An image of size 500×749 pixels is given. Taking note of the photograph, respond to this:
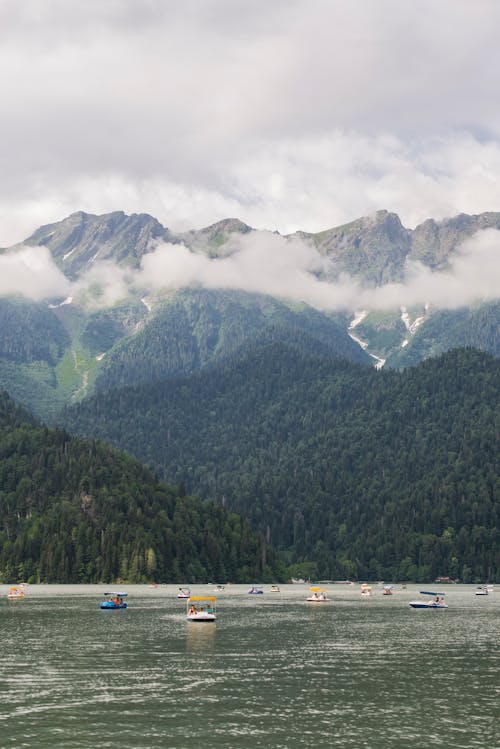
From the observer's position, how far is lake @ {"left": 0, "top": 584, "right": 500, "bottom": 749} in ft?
285

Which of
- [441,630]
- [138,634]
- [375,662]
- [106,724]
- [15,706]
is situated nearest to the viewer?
[106,724]

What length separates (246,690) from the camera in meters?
109

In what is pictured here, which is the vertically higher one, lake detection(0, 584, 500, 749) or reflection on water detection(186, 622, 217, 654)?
reflection on water detection(186, 622, 217, 654)

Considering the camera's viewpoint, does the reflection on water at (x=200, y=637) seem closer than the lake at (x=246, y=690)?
No

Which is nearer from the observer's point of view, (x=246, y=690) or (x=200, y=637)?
(x=246, y=690)

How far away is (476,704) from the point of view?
102 metres

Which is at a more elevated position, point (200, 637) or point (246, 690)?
point (200, 637)

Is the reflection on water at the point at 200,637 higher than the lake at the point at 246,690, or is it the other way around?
the reflection on water at the point at 200,637

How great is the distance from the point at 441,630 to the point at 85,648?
7549 centimetres

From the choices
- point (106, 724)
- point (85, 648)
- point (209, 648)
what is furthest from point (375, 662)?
point (106, 724)

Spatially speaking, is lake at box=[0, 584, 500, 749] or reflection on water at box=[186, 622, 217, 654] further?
reflection on water at box=[186, 622, 217, 654]

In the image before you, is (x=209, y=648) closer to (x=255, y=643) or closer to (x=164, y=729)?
(x=255, y=643)

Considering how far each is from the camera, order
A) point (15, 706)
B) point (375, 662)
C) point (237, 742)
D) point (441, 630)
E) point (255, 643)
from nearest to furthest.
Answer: point (237, 742) < point (15, 706) < point (375, 662) < point (255, 643) < point (441, 630)

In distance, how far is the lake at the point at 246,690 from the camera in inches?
3425
